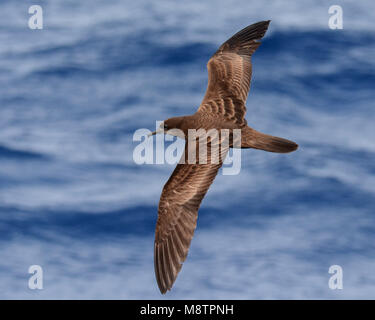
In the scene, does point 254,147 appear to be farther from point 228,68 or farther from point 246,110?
point 228,68

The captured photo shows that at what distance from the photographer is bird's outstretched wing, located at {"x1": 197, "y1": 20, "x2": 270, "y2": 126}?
37.7 ft

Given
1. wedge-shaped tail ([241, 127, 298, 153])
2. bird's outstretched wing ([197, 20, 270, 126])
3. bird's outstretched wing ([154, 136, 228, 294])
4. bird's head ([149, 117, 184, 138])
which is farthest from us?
bird's outstretched wing ([197, 20, 270, 126])

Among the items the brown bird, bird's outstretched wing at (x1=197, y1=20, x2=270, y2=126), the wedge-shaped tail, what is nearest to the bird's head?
the brown bird

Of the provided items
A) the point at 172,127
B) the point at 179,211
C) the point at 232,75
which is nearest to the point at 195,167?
the point at 179,211

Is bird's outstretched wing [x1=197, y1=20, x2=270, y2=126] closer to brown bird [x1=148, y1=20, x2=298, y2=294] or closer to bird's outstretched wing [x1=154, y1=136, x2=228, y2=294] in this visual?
brown bird [x1=148, y1=20, x2=298, y2=294]

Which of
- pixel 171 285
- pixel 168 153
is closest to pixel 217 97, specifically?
pixel 168 153

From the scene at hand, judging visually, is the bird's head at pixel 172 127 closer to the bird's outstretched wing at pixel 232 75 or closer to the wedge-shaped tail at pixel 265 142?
the bird's outstretched wing at pixel 232 75

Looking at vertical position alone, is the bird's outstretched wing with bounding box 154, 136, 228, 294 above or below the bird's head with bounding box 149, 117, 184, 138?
below

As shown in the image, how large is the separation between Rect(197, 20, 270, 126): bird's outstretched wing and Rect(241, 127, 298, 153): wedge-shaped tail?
1.12 ft

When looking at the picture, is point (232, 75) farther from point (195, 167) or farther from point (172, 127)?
point (195, 167)

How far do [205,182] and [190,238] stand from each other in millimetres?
904

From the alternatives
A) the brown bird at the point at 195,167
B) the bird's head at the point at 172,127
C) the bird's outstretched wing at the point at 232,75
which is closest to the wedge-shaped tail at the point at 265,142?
the brown bird at the point at 195,167

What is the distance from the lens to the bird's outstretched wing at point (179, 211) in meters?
10.0

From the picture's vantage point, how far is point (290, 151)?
10.7 m
